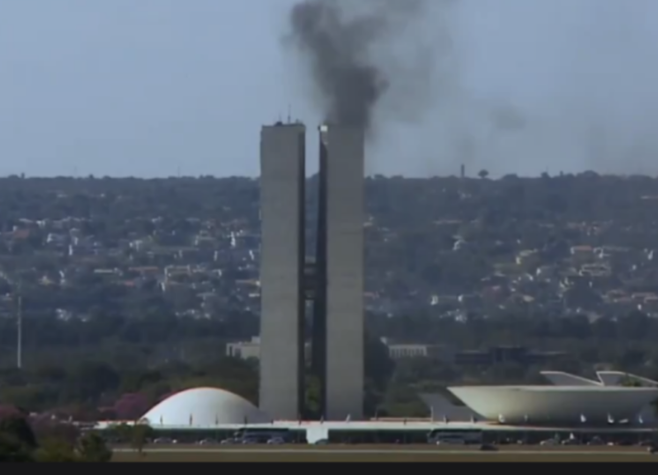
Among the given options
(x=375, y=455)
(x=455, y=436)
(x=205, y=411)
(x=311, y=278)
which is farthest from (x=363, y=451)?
(x=311, y=278)

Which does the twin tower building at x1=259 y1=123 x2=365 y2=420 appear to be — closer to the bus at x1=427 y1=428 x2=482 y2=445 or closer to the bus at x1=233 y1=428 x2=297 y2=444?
the bus at x1=233 y1=428 x2=297 y2=444

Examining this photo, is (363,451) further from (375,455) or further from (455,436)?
(455,436)

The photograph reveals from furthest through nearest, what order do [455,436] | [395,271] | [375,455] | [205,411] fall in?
[395,271], [205,411], [455,436], [375,455]

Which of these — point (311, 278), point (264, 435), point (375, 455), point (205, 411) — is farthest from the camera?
point (311, 278)

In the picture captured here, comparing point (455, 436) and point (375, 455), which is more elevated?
point (455, 436)

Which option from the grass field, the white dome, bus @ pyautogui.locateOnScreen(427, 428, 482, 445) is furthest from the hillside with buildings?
the grass field

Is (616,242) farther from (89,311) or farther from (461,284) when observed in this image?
(89,311)

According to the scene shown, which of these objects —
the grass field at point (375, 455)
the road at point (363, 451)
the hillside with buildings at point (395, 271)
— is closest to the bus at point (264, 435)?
the grass field at point (375, 455)
